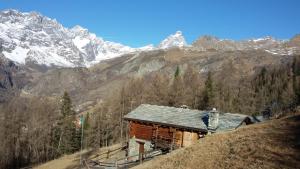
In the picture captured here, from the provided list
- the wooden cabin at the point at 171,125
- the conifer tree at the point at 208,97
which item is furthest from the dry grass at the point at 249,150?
the conifer tree at the point at 208,97

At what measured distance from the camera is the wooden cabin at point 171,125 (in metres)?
46.2

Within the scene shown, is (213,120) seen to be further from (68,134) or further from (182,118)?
(68,134)

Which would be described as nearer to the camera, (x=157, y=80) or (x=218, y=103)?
(x=218, y=103)

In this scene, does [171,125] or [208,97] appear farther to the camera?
[208,97]

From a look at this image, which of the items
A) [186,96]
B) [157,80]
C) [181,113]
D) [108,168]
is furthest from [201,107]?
[108,168]

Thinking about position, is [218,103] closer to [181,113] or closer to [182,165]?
[181,113]

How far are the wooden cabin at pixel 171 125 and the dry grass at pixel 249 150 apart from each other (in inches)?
479

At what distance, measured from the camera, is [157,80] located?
111 metres

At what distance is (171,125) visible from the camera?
49.1 meters

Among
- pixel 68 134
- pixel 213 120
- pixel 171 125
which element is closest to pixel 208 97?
pixel 68 134

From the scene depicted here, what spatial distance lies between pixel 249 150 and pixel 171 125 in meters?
22.3

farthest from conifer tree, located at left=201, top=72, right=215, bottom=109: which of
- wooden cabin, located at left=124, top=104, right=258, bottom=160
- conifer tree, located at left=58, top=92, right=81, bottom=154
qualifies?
wooden cabin, located at left=124, top=104, right=258, bottom=160

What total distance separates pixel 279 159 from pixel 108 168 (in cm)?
1904

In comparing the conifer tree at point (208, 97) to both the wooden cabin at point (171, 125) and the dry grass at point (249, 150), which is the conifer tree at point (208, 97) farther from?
the dry grass at point (249, 150)
